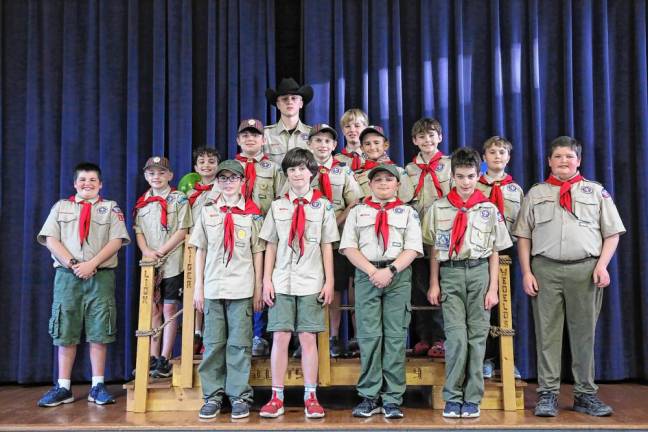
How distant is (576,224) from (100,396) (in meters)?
2.74

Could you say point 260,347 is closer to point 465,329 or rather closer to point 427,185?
point 465,329

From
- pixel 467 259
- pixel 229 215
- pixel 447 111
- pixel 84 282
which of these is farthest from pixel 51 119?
pixel 467 259

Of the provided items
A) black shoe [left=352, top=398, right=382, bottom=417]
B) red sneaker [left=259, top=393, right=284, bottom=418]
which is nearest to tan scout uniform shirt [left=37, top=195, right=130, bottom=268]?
red sneaker [left=259, top=393, right=284, bottom=418]

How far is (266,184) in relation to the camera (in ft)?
11.8

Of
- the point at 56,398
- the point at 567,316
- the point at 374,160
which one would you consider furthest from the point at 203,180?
the point at 567,316

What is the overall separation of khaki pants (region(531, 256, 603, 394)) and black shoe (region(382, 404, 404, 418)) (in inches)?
29.4

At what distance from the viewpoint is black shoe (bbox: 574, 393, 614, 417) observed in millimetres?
3129

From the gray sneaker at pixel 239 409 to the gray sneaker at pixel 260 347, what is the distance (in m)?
0.44

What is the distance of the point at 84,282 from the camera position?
3568 mm

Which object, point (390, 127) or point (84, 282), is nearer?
point (84, 282)

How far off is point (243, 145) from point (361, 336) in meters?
1.29

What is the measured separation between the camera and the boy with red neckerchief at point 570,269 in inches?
123

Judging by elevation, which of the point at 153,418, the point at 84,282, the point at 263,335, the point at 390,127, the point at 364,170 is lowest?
the point at 153,418

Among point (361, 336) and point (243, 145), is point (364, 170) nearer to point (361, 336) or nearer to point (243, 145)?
point (243, 145)
